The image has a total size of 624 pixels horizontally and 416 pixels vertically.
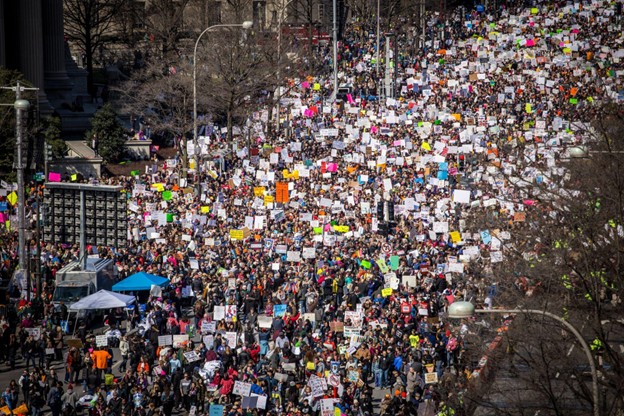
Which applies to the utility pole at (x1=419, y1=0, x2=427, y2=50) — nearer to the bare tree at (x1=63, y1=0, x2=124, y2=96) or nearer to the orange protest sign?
the bare tree at (x1=63, y1=0, x2=124, y2=96)

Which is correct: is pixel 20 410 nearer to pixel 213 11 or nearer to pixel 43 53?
pixel 43 53

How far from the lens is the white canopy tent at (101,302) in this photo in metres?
35.6

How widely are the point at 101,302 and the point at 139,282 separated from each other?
2.29 meters

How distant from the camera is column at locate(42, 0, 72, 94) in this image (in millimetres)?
75500

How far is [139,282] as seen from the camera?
37875 millimetres

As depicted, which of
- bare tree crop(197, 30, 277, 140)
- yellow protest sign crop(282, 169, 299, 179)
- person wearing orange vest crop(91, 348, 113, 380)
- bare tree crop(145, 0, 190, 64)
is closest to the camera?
person wearing orange vest crop(91, 348, 113, 380)

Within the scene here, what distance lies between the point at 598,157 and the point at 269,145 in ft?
89.5

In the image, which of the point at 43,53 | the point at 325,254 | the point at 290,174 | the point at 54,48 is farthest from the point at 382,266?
the point at 54,48

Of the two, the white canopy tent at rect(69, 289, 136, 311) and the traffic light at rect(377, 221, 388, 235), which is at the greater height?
the traffic light at rect(377, 221, 388, 235)

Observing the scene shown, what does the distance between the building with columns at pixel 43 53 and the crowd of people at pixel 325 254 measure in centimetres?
1220

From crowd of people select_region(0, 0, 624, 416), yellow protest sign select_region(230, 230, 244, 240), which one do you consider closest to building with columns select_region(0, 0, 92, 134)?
crowd of people select_region(0, 0, 624, 416)

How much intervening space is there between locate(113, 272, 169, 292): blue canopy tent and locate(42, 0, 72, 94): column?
3893 cm

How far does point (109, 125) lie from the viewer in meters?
62.6

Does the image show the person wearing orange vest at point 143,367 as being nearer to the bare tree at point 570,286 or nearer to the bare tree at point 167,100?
the bare tree at point 570,286
